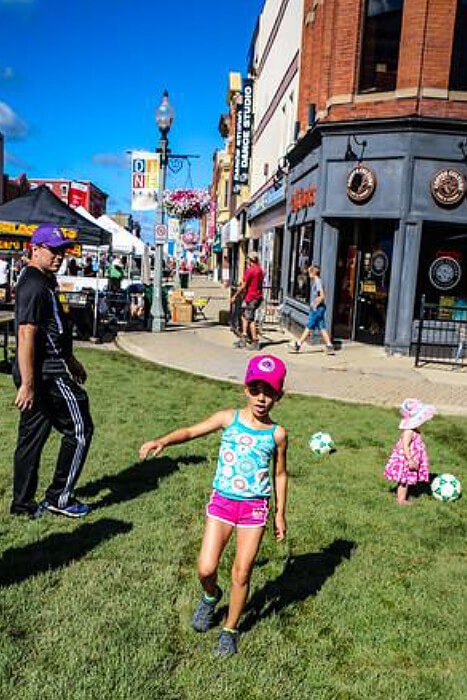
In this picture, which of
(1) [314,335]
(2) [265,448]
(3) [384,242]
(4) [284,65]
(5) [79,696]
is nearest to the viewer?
(5) [79,696]

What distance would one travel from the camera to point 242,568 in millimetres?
2979

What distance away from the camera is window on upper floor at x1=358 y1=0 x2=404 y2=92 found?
41.6 feet

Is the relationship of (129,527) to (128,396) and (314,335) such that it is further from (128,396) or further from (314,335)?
(314,335)

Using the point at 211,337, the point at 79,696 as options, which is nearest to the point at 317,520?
the point at 79,696

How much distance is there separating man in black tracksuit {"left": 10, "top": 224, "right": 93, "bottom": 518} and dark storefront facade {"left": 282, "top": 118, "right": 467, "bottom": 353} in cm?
964

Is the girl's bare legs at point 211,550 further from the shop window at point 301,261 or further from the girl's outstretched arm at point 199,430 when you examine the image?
the shop window at point 301,261

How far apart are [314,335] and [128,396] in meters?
6.72

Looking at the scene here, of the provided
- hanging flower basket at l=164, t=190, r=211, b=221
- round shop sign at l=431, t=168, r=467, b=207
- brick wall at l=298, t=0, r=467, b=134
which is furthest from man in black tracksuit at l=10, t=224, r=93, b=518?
hanging flower basket at l=164, t=190, r=211, b=221

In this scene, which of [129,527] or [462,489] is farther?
[462,489]

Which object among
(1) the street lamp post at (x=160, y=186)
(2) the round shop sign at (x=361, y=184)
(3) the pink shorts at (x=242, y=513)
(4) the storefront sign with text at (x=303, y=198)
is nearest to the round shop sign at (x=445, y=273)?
(2) the round shop sign at (x=361, y=184)

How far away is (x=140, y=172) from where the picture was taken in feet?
50.7

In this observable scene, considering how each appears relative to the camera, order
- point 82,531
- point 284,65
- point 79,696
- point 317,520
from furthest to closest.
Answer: point 284,65 < point 317,520 < point 82,531 < point 79,696

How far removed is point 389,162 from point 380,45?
2.59 meters

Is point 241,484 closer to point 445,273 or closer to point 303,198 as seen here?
point 445,273
